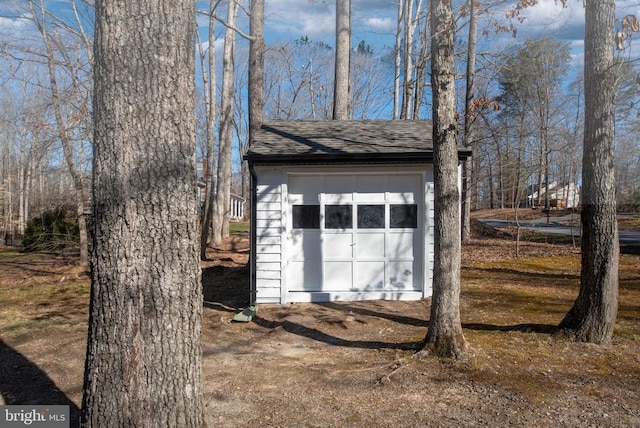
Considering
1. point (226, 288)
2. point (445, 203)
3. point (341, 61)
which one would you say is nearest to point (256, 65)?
point (341, 61)

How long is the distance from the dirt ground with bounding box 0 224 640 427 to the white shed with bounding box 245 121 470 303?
41cm

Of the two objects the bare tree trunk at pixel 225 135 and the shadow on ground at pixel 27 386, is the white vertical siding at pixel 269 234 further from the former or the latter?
the bare tree trunk at pixel 225 135

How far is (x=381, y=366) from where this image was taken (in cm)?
489

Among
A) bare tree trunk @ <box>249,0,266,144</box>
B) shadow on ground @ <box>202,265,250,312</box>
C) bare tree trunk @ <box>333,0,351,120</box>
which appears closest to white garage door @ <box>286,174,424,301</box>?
shadow on ground @ <box>202,265,250,312</box>

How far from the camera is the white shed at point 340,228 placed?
7.93 m

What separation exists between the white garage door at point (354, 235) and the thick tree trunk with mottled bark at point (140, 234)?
5.35 meters

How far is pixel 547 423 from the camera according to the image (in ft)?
11.6

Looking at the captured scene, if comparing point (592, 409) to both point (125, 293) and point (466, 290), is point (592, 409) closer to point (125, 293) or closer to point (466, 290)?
point (125, 293)

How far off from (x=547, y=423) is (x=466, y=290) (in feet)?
17.6

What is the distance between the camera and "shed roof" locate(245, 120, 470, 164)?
769 cm

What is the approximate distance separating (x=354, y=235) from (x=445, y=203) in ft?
10.6

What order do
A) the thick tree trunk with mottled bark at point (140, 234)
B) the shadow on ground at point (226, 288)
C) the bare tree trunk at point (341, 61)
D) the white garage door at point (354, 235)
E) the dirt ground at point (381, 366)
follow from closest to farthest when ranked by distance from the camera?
the thick tree trunk with mottled bark at point (140, 234) → the dirt ground at point (381, 366) → the white garage door at point (354, 235) → the shadow on ground at point (226, 288) → the bare tree trunk at point (341, 61)

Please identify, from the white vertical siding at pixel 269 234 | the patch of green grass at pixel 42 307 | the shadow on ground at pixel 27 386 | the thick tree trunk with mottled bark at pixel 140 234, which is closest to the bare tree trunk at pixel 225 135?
the patch of green grass at pixel 42 307

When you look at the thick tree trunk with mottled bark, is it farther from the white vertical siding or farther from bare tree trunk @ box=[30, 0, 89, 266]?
bare tree trunk @ box=[30, 0, 89, 266]
